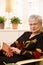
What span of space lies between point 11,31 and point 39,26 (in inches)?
46.1

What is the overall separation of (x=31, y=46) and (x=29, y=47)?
0.13 ft

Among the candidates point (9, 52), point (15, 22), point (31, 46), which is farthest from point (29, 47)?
point (15, 22)

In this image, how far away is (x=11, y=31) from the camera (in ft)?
13.3

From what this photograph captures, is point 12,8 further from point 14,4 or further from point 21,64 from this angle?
point 21,64

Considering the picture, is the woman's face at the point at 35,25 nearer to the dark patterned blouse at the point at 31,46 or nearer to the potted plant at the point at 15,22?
the dark patterned blouse at the point at 31,46

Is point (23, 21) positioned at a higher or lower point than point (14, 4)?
lower

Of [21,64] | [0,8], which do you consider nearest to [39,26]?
[21,64]

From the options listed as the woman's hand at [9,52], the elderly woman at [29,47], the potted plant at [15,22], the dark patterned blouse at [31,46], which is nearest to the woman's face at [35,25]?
the elderly woman at [29,47]

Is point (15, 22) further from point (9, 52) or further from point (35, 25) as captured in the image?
point (9, 52)

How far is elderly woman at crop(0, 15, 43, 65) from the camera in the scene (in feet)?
9.02

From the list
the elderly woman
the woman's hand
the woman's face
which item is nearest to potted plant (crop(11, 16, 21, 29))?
the elderly woman

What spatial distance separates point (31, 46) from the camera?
290cm

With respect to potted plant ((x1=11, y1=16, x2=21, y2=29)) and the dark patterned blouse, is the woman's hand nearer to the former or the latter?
the dark patterned blouse

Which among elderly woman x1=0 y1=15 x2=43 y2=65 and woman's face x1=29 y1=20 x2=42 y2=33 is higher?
woman's face x1=29 y1=20 x2=42 y2=33
